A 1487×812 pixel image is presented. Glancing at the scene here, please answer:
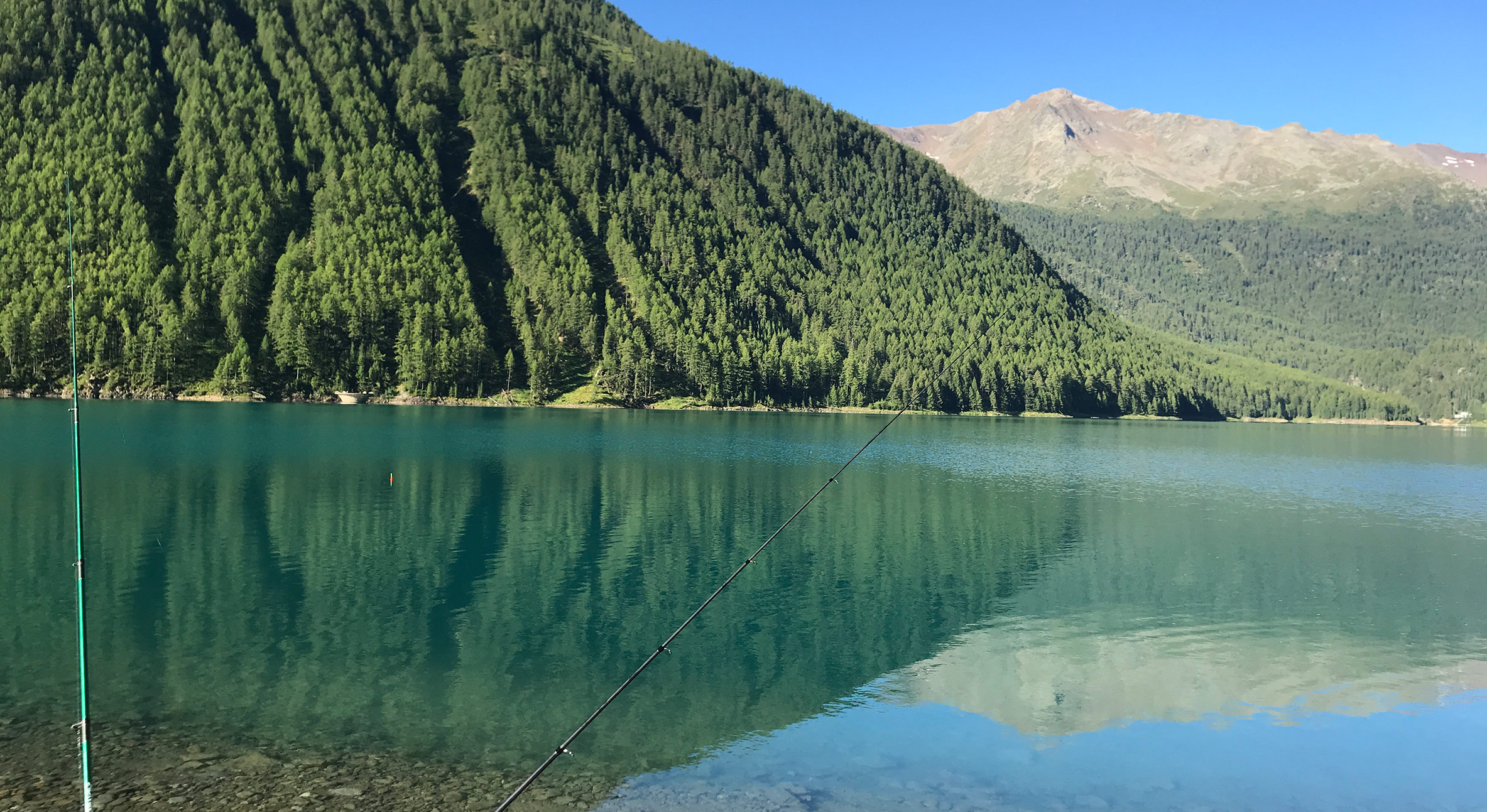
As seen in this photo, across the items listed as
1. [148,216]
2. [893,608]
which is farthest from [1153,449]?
[148,216]

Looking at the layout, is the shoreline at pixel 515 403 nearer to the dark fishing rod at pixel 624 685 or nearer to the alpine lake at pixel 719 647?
the alpine lake at pixel 719 647

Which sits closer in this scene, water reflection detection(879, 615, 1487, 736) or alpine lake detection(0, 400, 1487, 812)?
alpine lake detection(0, 400, 1487, 812)

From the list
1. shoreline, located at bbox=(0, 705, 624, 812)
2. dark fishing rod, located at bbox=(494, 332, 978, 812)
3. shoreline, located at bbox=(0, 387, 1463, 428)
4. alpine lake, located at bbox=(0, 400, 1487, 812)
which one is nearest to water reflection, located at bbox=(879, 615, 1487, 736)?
alpine lake, located at bbox=(0, 400, 1487, 812)

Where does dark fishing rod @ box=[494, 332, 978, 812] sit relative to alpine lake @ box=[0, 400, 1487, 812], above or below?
above

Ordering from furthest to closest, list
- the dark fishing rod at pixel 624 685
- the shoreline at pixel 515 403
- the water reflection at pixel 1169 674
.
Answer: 1. the shoreline at pixel 515 403
2. the water reflection at pixel 1169 674
3. the dark fishing rod at pixel 624 685

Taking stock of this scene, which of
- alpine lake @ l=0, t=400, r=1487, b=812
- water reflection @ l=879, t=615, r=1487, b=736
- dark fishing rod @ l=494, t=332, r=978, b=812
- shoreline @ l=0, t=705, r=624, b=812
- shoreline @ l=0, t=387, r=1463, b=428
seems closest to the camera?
dark fishing rod @ l=494, t=332, r=978, b=812

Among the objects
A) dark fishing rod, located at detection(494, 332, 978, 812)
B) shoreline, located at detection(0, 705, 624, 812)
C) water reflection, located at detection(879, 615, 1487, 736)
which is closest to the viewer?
dark fishing rod, located at detection(494, 332, 978, 812)

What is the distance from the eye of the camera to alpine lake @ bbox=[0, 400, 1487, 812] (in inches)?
574

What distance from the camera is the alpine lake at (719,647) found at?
14.6 m

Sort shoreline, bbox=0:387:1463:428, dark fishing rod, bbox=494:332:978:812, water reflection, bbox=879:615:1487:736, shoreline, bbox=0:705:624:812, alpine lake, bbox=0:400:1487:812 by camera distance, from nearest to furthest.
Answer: dark fishing rod, bbox=494:332:978:812 → shoreline, bbox=0:705:624:812 → alpine lake, bbox=0:400:1487:812 → water reflection, bbox=879:615:1487:736 → shoreline, bbox=0:387:1463:428

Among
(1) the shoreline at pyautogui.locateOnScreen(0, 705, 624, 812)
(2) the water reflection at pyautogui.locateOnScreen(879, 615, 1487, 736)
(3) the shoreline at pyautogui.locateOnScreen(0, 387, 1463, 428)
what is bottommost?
(2) the water reflection at pyautogui.locateOnScreen(879, 615, 1487, 736)

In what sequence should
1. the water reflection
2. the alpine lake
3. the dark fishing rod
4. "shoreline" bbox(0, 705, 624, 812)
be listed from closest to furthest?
1. the dark fishing rod
2. "shoreline" bbox(0, 705, 624, 812)
3. the alpine lake
4. the water reflection

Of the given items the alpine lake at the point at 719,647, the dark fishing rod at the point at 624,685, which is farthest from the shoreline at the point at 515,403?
the dark fishing rod at the point at 624,685

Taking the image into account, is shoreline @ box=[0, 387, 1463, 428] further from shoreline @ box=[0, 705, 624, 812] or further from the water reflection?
the water reflection
